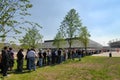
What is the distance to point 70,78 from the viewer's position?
20781mm

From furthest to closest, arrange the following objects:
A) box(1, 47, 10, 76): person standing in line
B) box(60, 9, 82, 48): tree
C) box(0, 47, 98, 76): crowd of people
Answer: box(60, 9, 82, 48): tree
box(0, 47, 98, 76): crowd of people
box(1, 47, 10, 76): person standing in line

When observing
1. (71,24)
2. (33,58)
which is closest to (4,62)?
(33,58)

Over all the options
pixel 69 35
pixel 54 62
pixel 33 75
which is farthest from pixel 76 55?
pixel 69 35

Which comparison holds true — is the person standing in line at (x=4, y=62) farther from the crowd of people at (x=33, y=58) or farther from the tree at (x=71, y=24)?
the tree at (x=71, y=24)

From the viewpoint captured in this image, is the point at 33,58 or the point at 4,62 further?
the point at 33,58

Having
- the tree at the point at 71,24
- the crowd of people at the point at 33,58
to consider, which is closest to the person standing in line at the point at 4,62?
the crowd of people at the point at 33,58

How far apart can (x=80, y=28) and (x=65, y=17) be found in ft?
16.2

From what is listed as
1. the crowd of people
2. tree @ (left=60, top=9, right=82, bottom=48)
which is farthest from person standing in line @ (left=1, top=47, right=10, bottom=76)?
tree @ (left=60, top=9, right=82, bottom=48)

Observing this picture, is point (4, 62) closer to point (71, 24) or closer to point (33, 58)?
point (33, 58)

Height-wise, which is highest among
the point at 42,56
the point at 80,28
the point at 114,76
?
the point at 80,28

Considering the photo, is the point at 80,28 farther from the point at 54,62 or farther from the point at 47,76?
the point at 47,76

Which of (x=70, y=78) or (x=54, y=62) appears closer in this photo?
(x=70, y=78)

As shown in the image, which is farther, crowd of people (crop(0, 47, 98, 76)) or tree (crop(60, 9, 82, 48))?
tree (crop(60, 9, 82, 48))

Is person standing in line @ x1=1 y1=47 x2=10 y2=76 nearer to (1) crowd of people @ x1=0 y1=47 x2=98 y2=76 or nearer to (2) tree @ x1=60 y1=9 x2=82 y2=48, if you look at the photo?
(1) crowd of people @ x1=0 y1=47 x2=98 y2=76
